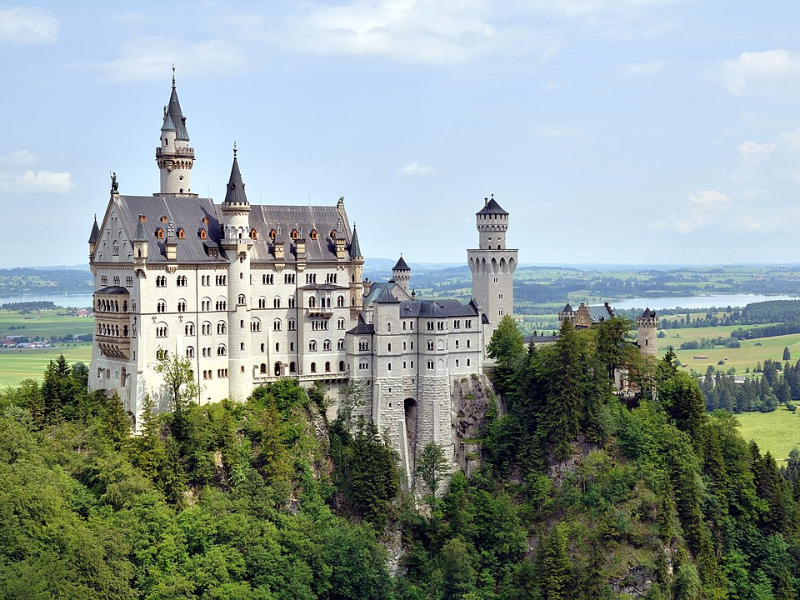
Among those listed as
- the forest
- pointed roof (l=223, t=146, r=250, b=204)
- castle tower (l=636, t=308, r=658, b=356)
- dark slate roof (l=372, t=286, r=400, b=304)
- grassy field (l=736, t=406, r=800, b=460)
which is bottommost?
grassy field (l=736, t=406, r=800, b=460)

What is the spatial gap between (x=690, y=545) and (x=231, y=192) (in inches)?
2033

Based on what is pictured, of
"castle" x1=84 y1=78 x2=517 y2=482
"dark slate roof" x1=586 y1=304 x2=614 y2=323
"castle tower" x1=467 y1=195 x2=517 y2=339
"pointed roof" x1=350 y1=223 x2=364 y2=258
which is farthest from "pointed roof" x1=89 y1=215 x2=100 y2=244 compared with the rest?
"dark slate roof" x1=586 y1=304 x2=614 y2=323

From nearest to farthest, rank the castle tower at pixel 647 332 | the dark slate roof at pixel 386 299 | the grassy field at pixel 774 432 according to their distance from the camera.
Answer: the dark slate roof at pixel 386 299, the castle tower at pixel 647 332, the grassy field at pixel 774 432

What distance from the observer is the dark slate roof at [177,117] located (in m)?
106

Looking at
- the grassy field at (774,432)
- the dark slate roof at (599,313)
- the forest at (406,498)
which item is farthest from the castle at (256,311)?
the grassy field at (774,432)

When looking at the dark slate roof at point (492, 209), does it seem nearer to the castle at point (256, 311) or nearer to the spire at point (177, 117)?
the castle at point (256, 311)

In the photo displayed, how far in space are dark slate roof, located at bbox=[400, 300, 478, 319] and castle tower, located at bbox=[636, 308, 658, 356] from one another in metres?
18.0

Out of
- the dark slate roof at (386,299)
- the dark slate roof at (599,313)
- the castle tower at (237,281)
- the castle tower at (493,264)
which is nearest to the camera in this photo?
the castle tower at (237,281)

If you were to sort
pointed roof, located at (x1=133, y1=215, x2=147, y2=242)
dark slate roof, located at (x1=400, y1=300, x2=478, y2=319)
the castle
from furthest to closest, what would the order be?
dark slate roof, located at (x1=400, y1=300, x2=478, y2=319), the castle, pointed roof, located at (x1=133, y1=215, x2=147, y2=242)

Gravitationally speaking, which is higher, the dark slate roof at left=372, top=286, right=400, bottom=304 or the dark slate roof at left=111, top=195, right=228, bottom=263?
the dark slate roof at left=111, top=195, right=228, bottom=263

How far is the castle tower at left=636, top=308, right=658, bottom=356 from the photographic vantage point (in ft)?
377

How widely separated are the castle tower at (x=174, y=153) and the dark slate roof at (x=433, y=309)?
908 inches

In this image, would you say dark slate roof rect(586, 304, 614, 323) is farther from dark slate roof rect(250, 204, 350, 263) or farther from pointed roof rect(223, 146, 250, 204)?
pointed roof rect(223, 146, 250, 204)

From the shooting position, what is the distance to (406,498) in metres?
104
